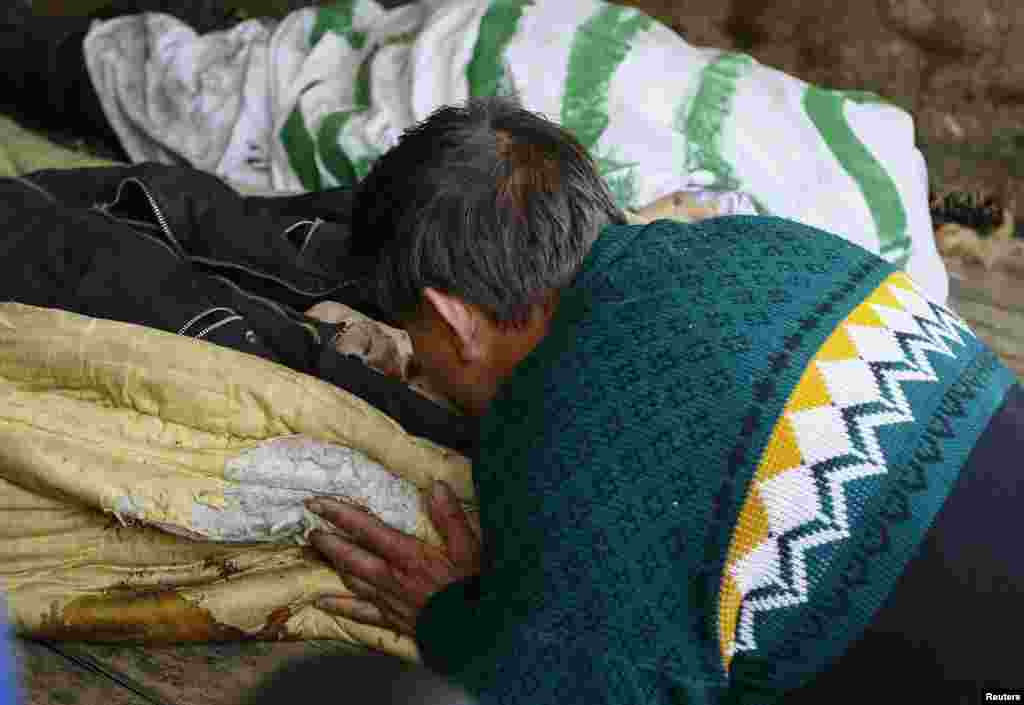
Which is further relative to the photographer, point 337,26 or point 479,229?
point 337,26

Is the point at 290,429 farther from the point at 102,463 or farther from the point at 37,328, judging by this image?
the point at 37,328

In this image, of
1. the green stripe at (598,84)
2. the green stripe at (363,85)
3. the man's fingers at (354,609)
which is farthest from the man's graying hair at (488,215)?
the green stripe at (363,85)

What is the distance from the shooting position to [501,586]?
1.25 m

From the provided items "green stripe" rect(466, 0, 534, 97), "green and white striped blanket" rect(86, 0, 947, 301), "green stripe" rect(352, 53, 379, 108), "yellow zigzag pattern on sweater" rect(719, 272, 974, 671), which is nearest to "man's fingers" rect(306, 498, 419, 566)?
"yellow zigzag pattern on sweater" rect(719, 272, 974, 671)

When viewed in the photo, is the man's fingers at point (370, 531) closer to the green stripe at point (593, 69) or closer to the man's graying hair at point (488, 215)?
the man's graying hair at point (488, 215)

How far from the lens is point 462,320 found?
140 centimetres

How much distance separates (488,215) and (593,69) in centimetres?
126

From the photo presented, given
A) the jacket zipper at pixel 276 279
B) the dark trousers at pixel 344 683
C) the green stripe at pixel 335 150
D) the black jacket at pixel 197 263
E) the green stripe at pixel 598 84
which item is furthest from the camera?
the green stripe at pixel 335 150

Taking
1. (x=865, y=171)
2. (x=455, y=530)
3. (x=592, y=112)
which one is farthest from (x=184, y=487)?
(x=865, y=171)

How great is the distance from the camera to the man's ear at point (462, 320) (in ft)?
4.53

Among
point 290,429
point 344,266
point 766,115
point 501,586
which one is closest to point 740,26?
point 766,115

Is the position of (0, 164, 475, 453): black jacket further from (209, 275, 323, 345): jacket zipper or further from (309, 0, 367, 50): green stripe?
(309, 0, 367, 50): green stripe

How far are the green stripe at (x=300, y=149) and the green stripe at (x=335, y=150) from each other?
0.03 meters

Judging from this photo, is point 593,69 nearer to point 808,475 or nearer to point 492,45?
point 492,45
